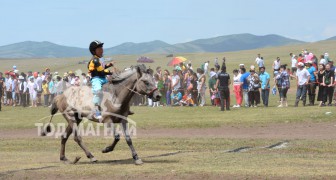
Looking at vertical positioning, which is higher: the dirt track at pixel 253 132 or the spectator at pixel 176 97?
the spectator at pixel 176 97

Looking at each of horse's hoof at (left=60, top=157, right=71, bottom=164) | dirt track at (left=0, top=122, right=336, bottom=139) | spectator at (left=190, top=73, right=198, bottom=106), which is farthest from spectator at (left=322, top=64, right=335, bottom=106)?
horse's hoof at (left=60, top=157, right=71, bottom=164)

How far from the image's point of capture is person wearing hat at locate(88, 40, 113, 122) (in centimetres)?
1570

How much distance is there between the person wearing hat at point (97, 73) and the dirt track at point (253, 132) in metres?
7.92

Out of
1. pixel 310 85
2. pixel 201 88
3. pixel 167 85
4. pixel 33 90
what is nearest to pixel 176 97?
pixel 167 85

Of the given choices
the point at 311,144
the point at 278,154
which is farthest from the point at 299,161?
the point at 311,144

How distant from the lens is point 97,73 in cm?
1577

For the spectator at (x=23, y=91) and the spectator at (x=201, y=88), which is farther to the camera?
the spectator at (x=23, y=91)

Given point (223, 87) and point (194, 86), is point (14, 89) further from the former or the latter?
point (223, 87)

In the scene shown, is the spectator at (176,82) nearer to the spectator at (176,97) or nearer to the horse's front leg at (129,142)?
the spectator at (176,97)

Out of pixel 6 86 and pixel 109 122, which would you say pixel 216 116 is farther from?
pixel 6 86

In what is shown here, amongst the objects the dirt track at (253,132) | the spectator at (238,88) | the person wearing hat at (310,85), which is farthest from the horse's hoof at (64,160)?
the spectator at (238,88)

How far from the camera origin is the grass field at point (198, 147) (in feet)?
45.7

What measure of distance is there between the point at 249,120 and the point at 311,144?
822cm

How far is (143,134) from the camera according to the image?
80.6 ft
